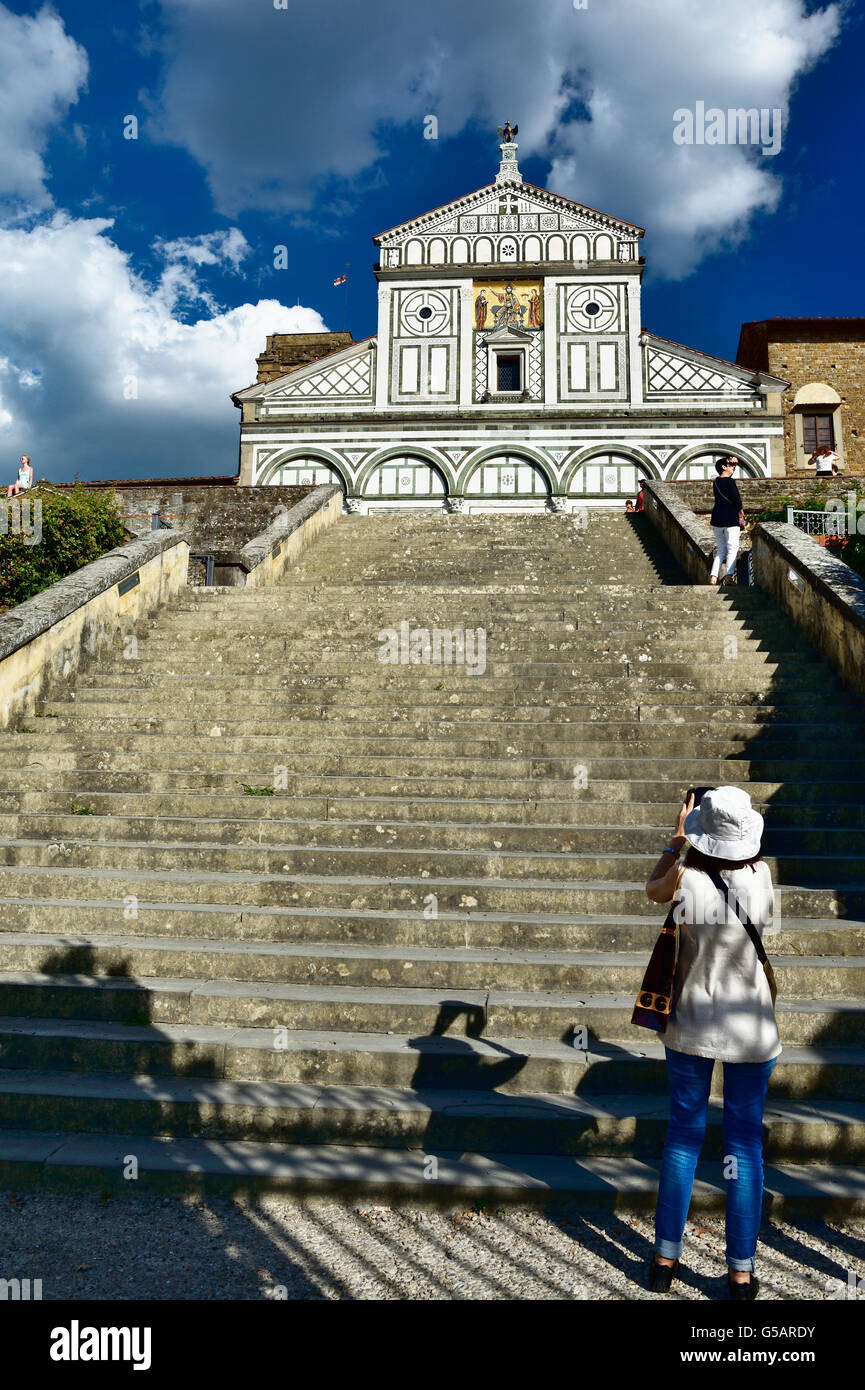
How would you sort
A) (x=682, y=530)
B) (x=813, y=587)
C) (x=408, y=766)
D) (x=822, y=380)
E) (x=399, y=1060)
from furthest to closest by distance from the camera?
(x=822, y=380), (x=682, y=530), (x=813, y=587), (x=408, y=766), (x=399, y=1060)

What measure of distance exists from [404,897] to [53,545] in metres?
8.80

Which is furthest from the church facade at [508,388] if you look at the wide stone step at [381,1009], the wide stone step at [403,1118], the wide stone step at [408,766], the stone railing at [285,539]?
the wide stone step at [403,1118]

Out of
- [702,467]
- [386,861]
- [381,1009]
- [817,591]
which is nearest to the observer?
[381,1009]

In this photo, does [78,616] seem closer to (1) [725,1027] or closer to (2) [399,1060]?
(2) [399,1060]

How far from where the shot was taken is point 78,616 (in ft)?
25.3

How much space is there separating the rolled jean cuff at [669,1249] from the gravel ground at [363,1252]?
130 millimetres

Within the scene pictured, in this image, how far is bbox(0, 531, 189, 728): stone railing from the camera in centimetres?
694

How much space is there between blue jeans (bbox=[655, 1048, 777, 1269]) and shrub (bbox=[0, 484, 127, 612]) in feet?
35.3

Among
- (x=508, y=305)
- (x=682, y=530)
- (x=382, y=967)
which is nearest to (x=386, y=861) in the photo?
(x=382, y=967)

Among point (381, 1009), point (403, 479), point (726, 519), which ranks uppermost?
point (403, 479)

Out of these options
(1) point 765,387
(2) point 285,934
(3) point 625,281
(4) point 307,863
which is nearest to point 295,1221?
(2) point 285,934

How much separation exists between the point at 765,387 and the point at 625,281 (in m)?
5.27

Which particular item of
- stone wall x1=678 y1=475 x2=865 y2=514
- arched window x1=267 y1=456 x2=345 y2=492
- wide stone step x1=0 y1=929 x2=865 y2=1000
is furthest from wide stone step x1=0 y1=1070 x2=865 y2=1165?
arched window x1=267 y1=456 x2=345 y2=492

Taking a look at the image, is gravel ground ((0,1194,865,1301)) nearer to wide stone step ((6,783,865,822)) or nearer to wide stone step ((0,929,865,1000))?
wide stone step ((0,929,865,1000))
